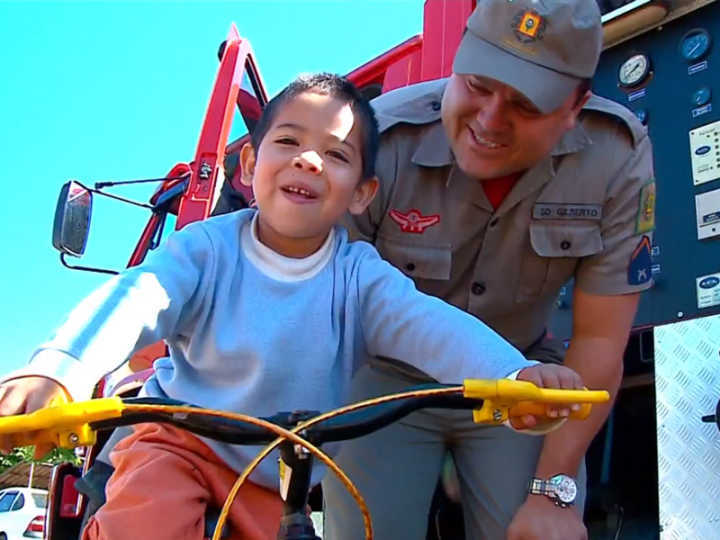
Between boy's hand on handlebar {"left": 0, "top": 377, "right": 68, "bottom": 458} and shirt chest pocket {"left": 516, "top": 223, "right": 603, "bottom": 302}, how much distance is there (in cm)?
121

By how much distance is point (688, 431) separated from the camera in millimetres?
2305

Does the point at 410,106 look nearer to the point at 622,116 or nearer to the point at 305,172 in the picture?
the point at 622,116

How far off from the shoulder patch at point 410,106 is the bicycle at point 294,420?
1.04m

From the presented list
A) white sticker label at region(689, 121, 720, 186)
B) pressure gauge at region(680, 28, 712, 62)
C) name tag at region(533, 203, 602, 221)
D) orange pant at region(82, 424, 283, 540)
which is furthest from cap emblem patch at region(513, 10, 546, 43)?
pressure gauge at region(680, 28, 712, 62)

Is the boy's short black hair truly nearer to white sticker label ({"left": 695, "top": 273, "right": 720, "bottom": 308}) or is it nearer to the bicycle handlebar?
the bicycle handlebar

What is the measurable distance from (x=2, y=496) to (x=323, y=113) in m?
16.5

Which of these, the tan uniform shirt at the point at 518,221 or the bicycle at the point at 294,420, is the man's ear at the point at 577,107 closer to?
the tan uniform shirt at the point at 518,221

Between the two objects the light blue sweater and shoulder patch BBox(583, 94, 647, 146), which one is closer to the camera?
the light blue sweater

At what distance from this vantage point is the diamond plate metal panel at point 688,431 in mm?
2242

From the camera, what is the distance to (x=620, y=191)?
79.3 inches

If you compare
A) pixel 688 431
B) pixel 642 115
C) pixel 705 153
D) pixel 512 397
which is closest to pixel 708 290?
pixel 705 153

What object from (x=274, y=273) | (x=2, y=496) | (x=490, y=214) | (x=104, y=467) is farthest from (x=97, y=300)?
(x=2, y=496)

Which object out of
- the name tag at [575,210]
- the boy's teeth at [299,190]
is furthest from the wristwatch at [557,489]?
the boy's teeth at [299,190]

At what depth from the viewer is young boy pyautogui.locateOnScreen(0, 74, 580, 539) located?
1375 millimetres
